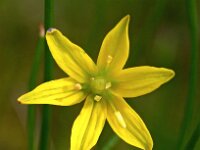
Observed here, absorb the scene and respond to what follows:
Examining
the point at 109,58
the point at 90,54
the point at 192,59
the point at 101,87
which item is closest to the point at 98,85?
the point at 101,87

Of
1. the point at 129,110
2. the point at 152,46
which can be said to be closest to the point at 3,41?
the point at 152,46

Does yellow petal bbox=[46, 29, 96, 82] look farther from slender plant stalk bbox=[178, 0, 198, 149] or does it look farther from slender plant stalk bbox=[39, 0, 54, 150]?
slender plant stalk bbox=[178, 0, 198, 149]

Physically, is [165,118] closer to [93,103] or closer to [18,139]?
[18,139]

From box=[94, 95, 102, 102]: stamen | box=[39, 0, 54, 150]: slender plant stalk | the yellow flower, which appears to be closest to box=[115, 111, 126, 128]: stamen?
the yellow flower

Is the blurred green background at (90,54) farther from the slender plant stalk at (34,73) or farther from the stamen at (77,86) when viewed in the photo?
the stamen at (77,86)

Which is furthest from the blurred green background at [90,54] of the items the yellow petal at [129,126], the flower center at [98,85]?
the yellow petal at [129,126]

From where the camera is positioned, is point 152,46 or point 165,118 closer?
point 165,118
